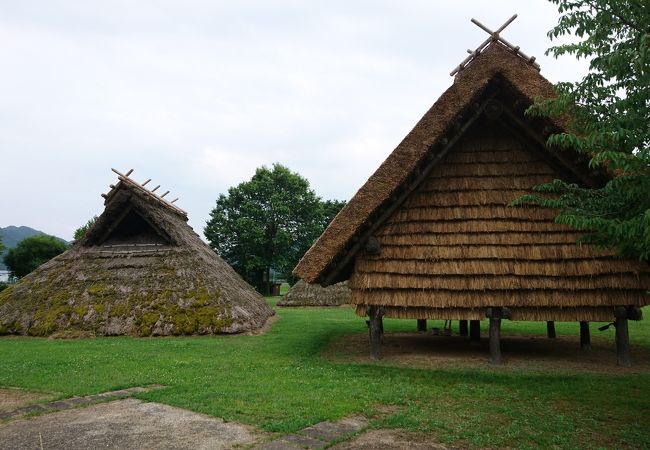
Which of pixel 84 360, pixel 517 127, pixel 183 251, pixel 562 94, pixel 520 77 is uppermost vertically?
pixel 520 77

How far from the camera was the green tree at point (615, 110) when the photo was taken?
5.09 meters

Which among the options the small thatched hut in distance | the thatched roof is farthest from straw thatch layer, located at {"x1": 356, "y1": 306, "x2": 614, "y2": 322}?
the small thatched hut in distance

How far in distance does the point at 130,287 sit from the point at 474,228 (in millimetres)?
11679

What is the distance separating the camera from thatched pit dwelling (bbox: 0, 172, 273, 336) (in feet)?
47.1

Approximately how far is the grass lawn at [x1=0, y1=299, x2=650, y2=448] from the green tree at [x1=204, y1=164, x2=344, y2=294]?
34.2m

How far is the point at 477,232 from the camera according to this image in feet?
32.2

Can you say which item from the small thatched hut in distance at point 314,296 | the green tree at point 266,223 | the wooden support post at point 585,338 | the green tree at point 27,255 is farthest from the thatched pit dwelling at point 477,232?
the green tree at point 27,255

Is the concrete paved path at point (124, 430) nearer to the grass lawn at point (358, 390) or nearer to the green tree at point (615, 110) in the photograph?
the grass lawn at point (358, 390)

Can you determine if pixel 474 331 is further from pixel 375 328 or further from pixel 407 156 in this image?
pixel 407 156

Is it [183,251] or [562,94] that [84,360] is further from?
[562,94]

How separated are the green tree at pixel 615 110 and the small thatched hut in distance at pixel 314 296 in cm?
2348

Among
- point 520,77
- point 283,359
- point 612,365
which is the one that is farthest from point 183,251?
point 612,365

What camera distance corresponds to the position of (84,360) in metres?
10.1

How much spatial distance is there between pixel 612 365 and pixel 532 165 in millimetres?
4643
